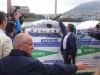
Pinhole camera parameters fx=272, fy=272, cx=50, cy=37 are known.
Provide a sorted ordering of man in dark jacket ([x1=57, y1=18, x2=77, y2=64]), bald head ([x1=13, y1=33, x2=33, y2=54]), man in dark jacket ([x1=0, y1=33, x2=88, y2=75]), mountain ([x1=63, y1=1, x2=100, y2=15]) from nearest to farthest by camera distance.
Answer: man in dark jacket ([x1=0, y1=33, x2=88, y2=75]) → bald head ([x1=13, y1=33, x2=33, y2=54]) → man in dark jacket ([x1=57, y1=18, x2=77, y2=64]) → mountain ([x1=63, y1=1, x2=100, y2=15])

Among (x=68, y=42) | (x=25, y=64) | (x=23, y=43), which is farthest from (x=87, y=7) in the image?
(x=25, y=64)

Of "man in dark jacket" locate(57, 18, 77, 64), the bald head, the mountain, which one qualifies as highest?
the mountain

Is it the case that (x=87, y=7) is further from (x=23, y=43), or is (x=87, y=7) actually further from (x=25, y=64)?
(x=25, y=64)

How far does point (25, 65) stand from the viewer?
2889 mm

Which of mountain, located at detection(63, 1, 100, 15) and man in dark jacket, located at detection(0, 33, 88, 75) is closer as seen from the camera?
man in dark jacket, located at detection(0, 33, 88, 75)

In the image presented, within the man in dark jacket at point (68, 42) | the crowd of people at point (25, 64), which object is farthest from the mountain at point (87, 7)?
the crowd of people at point (25, 64)

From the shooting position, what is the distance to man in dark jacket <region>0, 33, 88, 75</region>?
289 centimetres

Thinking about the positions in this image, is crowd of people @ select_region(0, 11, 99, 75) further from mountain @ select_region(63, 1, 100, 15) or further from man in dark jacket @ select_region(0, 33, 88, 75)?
mountain @ select_region(63, 1, 100, 15)

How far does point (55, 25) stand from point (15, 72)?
548 centimetres

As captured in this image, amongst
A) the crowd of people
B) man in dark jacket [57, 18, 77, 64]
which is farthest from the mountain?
the crowd of people

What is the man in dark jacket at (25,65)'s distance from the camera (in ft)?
9.50

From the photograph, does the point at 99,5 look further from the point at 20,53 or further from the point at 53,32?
the point at 20,53

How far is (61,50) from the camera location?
8.25m

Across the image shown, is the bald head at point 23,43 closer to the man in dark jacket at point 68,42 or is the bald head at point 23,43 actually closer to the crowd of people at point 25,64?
the crowd of people at point 25,64
